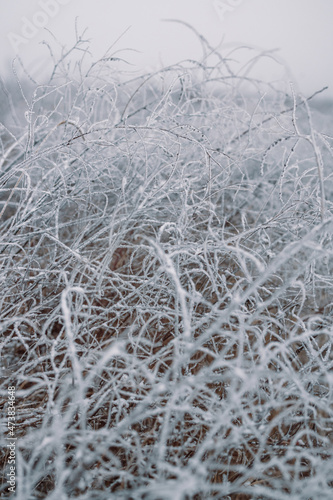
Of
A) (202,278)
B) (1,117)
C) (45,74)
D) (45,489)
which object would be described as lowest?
(45,489)

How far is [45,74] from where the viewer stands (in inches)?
50.7

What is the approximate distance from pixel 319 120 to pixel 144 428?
209 cm

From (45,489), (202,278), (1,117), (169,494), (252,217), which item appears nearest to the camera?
(169,494)

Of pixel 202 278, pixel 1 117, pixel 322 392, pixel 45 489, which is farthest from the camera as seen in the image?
pixel 1 117

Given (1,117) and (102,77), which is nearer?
(102,77)

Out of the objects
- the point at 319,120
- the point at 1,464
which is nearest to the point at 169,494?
the point at 1,464

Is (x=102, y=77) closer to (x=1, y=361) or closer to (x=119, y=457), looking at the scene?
(x=1, y=361)

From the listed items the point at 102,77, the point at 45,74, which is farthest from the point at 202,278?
the point at 45,74

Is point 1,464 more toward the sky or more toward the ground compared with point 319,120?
more toward the ground

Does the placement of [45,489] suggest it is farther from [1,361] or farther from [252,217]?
[252,217]

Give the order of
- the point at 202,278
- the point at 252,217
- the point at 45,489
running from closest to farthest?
the point at 45,489, the point at 202,278, the point at 252,217

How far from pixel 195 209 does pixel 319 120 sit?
1724 millimetres

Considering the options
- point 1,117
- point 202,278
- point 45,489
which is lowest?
point 45,489

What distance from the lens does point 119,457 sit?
0.69 meters
